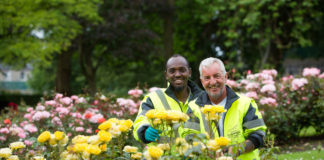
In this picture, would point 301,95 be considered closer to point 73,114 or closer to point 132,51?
point 73,114

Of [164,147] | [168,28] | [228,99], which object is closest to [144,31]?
[168,28]

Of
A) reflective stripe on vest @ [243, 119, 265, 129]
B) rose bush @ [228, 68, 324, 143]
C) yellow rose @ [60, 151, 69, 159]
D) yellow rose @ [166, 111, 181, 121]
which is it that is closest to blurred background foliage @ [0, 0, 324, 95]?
rose bush @ [228, 68, 324, 143]

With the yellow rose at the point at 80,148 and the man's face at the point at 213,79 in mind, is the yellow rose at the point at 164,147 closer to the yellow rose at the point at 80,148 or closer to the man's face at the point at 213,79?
the yellow rose at the point at 80,148

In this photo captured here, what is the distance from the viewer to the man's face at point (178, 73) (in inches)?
132

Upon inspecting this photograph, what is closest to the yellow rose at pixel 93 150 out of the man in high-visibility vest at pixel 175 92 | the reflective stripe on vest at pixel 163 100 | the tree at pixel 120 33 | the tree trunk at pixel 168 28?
the man in high-visibility vest at pixel 175 92

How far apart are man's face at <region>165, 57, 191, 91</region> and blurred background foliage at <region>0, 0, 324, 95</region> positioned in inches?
304

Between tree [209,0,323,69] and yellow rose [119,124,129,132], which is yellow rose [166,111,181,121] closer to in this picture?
yellow rose [119,124,129,132]

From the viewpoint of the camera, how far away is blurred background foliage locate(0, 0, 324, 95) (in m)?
12.3

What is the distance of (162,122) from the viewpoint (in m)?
1.99

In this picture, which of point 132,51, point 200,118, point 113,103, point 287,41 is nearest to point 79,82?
point 132,51

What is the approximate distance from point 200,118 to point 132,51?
52.9ft

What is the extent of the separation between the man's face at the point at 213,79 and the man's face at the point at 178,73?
0.79 metres

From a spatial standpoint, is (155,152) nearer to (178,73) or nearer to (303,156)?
(178,73)

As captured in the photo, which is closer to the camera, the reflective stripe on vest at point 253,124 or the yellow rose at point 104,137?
the yellow rose at point 104,137
